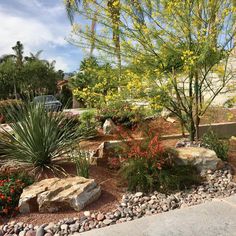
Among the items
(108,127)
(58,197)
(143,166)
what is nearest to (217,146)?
(143,166)

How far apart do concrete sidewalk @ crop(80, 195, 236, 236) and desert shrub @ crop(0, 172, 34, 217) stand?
1290 millimetres

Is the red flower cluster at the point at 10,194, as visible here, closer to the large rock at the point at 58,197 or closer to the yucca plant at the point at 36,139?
the large rock at the point at 58,197

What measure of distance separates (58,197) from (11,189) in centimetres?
75

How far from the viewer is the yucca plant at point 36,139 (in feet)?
17.0

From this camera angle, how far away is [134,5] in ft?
18.8

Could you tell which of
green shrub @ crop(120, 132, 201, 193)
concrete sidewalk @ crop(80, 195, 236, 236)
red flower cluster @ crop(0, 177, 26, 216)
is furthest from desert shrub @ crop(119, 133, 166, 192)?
red flower cluster @ crop(0, 177, 26, 216)

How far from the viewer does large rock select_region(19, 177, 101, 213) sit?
3.89 metres

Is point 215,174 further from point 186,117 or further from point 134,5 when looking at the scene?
point 134,5

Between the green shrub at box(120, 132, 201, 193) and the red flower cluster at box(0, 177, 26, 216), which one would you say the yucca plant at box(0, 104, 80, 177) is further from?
the green shrub at box(120, 132, 201, 193)

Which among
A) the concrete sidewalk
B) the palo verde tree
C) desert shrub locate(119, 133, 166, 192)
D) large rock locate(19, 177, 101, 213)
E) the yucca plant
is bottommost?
the concrete sidewalk

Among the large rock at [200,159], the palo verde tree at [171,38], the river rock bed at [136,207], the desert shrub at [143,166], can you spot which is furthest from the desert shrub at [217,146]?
the desert shrub at [143,166]

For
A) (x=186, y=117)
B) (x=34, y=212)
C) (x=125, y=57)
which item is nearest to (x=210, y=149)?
(x=186, y=117)

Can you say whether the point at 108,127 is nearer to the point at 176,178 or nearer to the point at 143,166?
the point at 143,166

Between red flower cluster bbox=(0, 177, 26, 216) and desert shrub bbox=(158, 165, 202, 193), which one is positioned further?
desert shrub bbox=(158, 165, 202, 193)
